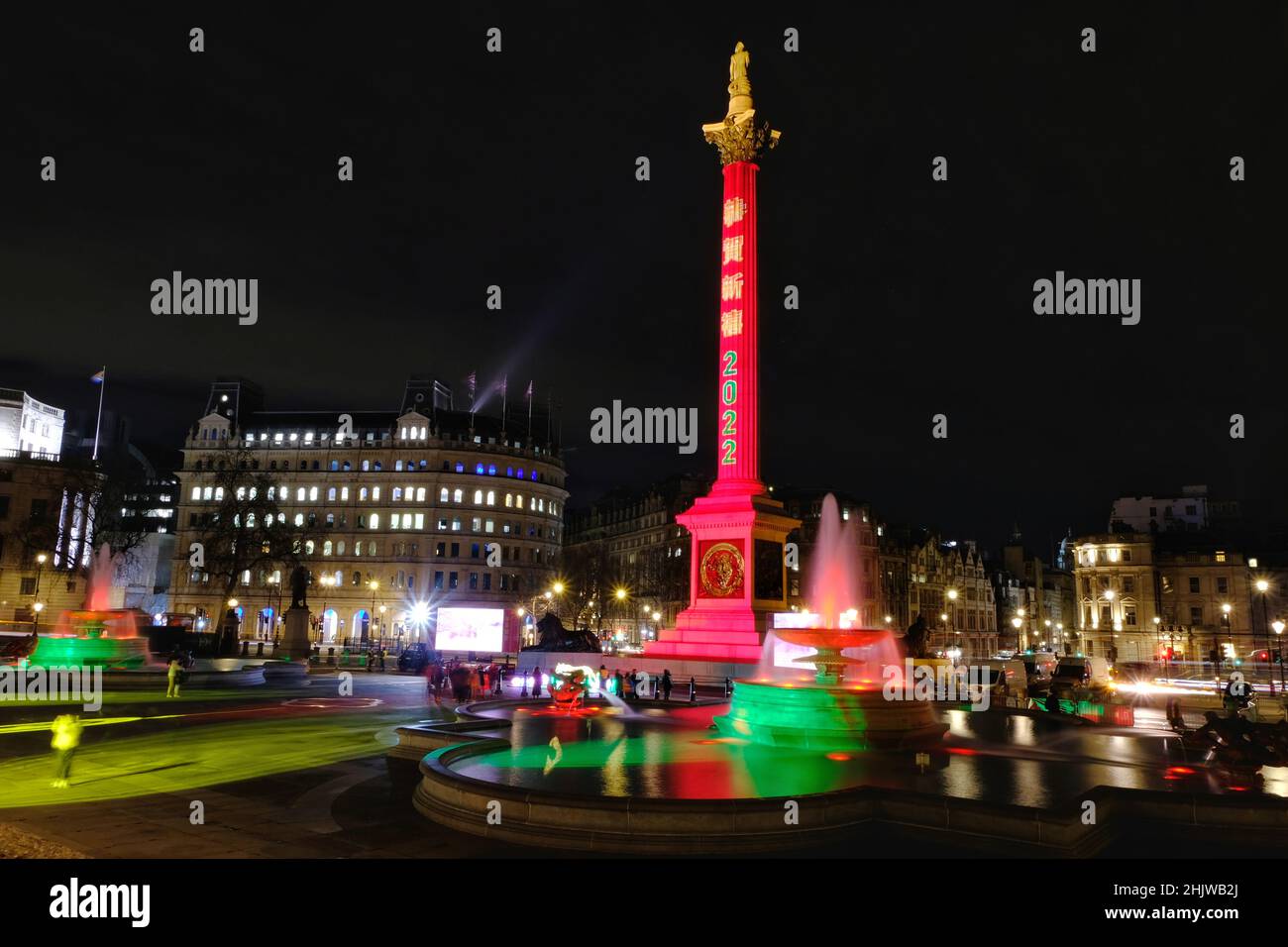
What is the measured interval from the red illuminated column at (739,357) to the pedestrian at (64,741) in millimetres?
29087

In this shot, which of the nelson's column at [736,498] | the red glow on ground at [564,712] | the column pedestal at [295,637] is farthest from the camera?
the column pedestal at [295,637]

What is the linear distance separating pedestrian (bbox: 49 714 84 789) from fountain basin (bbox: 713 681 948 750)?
1223 cm

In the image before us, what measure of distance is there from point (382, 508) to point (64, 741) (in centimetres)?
8922

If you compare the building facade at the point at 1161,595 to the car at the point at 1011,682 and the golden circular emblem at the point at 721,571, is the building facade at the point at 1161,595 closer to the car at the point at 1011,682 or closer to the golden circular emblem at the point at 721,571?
the car at the point at 1011,682

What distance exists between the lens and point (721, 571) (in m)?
38.2

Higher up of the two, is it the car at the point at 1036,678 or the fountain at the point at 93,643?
the fountain at the point at 93,643

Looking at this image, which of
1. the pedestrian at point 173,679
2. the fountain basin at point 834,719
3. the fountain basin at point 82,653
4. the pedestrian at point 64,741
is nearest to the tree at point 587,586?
the fountain basin at point 82,653

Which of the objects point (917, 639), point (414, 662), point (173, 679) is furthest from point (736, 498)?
point (173, 679)

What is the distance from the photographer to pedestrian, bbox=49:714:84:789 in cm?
1267

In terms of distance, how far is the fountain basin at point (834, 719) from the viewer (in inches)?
658

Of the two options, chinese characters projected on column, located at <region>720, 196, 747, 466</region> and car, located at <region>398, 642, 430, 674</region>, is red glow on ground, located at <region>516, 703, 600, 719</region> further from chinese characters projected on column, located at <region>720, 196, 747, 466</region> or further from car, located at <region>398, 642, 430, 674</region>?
car, located at <region>398, 642, 430, 674</region>

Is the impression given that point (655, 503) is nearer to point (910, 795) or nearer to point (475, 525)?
point (475, 525)
